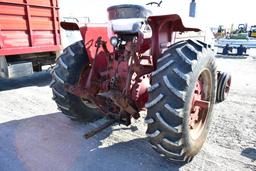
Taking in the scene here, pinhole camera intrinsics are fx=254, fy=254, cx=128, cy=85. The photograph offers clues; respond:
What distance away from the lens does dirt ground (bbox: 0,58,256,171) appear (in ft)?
9.26

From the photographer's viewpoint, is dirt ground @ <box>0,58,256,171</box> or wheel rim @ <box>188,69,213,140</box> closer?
dirt ground @ <box>0,58,256,171</box>

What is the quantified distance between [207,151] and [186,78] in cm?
121

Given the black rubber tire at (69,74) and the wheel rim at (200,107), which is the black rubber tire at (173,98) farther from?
the black rubber tire at (69,74)

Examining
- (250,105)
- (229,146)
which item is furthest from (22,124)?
(250,105)

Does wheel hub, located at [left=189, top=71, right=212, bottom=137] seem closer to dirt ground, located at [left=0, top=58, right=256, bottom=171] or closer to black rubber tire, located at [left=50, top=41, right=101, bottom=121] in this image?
dirt ground, located at [left=0, top=58, right=256, bottom=171]

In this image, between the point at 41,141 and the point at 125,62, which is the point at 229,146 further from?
the point at 41,141

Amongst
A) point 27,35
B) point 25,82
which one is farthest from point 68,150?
point 25,82

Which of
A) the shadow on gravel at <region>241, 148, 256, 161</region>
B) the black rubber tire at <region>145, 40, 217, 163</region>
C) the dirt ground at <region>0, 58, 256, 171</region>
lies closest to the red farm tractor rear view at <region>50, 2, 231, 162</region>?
the black rubber tire at <region>145, 40, 217, 163</region>

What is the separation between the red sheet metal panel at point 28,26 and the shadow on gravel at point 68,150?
7.90ft

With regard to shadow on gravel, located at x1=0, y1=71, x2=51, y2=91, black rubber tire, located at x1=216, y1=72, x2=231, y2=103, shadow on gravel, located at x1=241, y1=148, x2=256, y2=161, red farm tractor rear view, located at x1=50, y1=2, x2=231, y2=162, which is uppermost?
red farm tractor rear view, located at x1=50, y1=2, x2=231, y2=162

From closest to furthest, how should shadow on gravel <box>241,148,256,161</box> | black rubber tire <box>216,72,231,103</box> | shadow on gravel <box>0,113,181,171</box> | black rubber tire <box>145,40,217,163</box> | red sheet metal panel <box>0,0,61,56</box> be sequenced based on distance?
black rubber tire <box>145,40,217,163</box> → shadow on gravel <box>0,113,181,171</box> → shadow on gravel <box>241,148,256,161</box> → black rubber tire <box>216,72,231,103</box> → red sheet metal panel <box>0,0,61,56</box>

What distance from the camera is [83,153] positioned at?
10.1 feet

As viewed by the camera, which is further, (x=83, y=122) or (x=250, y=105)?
(x=250, y=105)

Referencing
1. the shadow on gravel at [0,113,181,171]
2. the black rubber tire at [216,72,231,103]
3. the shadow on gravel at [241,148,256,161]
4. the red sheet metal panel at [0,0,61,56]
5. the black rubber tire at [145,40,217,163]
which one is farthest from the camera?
the red sheet metal panel at [0,0,61,56]
